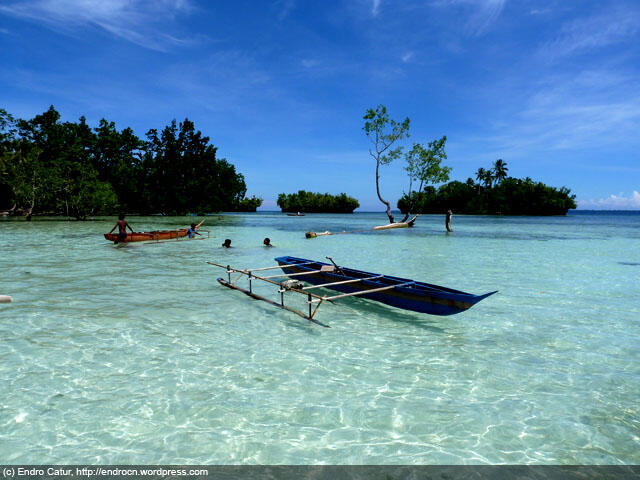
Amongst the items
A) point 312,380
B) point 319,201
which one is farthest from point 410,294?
point 319,201

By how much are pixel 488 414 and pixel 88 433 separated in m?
5.27

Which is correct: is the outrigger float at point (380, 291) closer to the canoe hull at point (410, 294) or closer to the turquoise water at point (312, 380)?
the canoe hull at point (410, 294)

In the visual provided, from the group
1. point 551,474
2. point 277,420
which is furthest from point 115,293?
point 551,474

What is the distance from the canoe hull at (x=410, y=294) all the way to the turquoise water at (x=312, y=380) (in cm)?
46

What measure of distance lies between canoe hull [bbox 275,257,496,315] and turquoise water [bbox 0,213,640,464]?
46cm

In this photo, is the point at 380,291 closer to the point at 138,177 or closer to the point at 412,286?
the point at 412,286

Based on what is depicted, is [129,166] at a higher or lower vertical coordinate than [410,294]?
higher

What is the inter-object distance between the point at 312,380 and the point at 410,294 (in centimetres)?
393

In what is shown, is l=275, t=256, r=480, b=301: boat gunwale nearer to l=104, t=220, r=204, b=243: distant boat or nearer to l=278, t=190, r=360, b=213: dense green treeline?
l=104, t=220, r=204, b=243: distant boat

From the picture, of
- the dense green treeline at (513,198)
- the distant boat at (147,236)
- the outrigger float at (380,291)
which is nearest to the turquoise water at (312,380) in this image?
the outrigger float at (380,291)

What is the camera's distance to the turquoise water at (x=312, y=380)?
425cm

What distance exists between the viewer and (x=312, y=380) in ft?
19.4

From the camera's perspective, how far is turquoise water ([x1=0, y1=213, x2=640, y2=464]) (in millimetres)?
4246

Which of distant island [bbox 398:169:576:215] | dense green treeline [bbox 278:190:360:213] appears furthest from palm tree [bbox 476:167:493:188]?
dense green treeline [bbox 278:190:360:213]
